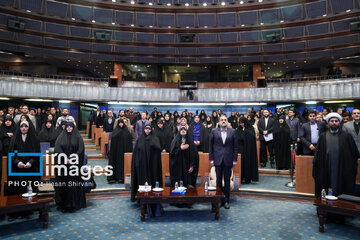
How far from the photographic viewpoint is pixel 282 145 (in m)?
6.57

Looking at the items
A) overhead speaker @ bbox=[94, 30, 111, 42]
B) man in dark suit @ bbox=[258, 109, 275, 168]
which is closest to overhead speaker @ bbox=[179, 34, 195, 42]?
overhead speaker @ bbox=[94, 30, 111, 42]

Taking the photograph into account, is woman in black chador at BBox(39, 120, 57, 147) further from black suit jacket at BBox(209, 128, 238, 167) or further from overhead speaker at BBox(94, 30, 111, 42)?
overhead speaker at BBox(94, 30, 111, 42)

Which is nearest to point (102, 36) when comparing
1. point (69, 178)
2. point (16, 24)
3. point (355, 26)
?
point (16, 24)

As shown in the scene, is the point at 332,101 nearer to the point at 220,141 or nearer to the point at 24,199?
the point at 220,141

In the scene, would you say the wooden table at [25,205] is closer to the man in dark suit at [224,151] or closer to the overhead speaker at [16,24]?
the man in dark suit at [224,151]

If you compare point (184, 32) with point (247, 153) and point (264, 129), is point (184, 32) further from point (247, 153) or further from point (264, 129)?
point (247, 153)

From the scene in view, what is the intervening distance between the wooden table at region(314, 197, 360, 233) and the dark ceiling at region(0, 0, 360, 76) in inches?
532

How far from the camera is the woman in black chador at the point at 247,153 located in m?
5.83

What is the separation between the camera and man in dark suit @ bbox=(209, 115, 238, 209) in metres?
4.28

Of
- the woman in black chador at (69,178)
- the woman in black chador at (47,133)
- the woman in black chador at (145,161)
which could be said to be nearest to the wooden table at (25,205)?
the woman in black chador at (69,178)

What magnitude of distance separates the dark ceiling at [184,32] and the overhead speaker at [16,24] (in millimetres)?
97

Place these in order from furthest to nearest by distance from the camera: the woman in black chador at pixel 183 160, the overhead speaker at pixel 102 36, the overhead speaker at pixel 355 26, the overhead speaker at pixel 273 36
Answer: the overhead speaker at pixel 102 36, the overhead speaker at pixel 273 36, the overhead speaker at pixel 355 26, the woman in black chador at pixel 183 160

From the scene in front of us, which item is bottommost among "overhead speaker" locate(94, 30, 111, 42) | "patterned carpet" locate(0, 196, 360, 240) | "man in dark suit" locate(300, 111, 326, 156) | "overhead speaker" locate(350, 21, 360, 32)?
"patterned carpet" locate(0, 196, 360, 240)

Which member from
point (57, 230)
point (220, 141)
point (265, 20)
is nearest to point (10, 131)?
point (57, 230)
